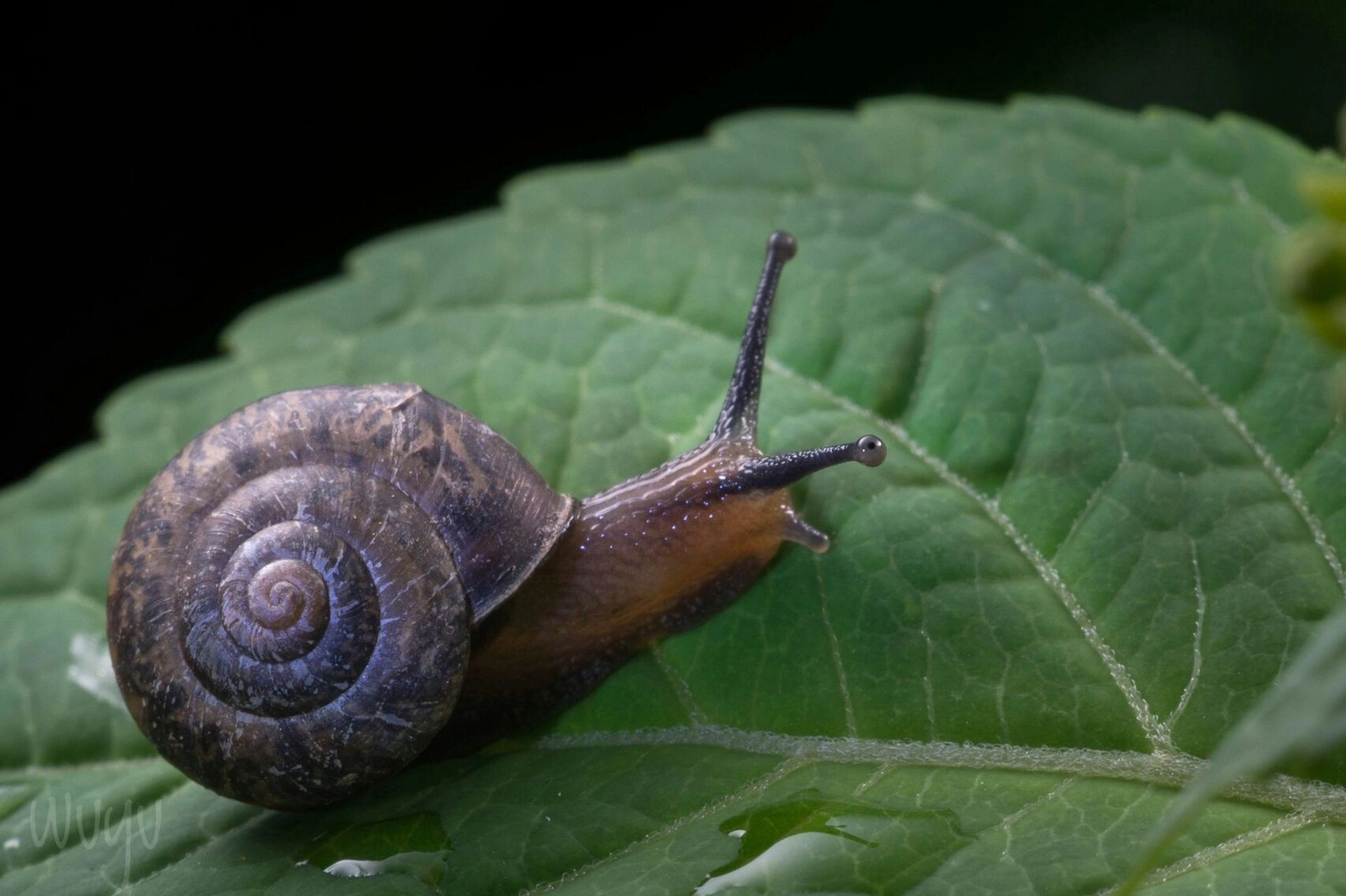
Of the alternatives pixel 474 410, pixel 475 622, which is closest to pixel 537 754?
pixel 475 622

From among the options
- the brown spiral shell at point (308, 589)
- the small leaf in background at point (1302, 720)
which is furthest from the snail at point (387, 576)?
the small leaf in background at point (1302, 720)

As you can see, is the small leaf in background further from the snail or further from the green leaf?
the snail

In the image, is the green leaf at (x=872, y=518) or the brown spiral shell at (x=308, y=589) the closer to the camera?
the green leaf at (x=872, y=518)

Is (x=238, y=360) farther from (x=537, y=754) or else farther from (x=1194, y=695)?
(x=1194, y=695)

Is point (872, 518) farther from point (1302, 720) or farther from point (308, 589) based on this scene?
Answer: point (1302, 720)

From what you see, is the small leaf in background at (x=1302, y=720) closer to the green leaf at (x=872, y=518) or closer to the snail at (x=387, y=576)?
the green leaf at (x=872, y=518)

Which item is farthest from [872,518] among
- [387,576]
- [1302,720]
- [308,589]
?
[1302,720]
